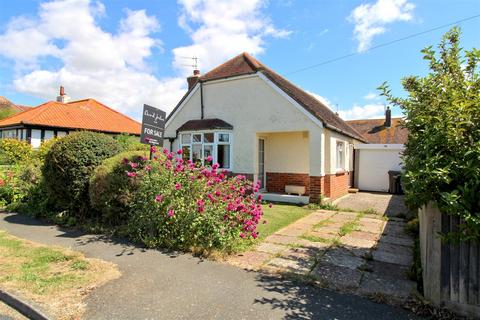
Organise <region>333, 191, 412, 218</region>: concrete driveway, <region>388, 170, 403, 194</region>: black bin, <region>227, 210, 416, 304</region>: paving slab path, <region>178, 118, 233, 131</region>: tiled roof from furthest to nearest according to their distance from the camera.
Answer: <region>388, 170, 403, 194</region>: black bin < <region>178, 118, 233, 131</region>: tiled roof < <region>333, 191, 412, 218</region>: concrete driveway < <region>227, 210, 416, 304</region>: paving slab path

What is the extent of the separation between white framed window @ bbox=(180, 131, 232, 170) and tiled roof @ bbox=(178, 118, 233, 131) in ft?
0.88

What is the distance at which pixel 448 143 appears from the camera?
3.30 m

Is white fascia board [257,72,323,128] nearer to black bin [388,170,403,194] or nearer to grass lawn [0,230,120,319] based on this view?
black bin [388,170,403,194]

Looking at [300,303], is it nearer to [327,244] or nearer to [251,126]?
[327,244]

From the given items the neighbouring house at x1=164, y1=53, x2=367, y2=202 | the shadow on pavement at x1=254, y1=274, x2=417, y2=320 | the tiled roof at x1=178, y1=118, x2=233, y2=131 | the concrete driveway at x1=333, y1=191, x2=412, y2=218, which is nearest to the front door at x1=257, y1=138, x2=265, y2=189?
the neighbouring house at x1=164, y1=53, x2=367, y2=202

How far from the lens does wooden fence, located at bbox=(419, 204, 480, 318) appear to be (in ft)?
10.2

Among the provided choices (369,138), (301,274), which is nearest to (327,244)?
(301,274)

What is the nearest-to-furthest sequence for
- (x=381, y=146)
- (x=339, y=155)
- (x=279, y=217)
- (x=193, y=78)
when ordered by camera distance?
(x=279, y=217) < (x=339, y=155) < (x=193, y=78) < (x=381, y=146)

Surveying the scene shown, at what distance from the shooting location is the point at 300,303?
3.54 metres

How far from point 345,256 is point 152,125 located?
16.1ft

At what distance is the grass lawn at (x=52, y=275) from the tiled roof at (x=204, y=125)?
8.00 metres

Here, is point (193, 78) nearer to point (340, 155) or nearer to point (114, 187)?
point (340, 155)

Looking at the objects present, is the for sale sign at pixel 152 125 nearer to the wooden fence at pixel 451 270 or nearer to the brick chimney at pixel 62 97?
the wooden fence at pixel 451 270

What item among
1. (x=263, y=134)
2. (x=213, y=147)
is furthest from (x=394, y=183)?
(x=213, y=147)
